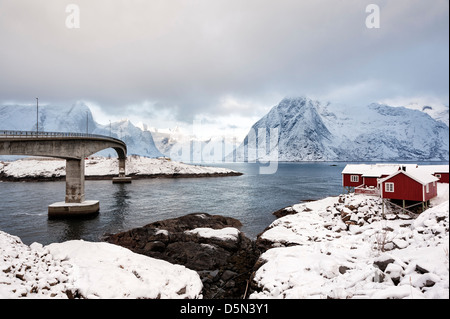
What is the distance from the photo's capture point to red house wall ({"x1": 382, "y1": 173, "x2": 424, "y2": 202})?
23.9 m

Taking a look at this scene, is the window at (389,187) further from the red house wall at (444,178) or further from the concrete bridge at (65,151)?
the concrete bridge at (65,151)

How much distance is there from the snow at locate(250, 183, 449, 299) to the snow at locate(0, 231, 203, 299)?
16.6 feet

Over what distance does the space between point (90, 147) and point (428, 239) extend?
5072 cm

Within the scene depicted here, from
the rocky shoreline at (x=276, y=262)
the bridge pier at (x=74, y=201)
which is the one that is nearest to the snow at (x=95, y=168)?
the bridge pier at (x=74, y=201)

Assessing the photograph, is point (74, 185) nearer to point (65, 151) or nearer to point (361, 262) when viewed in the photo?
point (65, 151)

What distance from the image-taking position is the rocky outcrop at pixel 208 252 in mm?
15129

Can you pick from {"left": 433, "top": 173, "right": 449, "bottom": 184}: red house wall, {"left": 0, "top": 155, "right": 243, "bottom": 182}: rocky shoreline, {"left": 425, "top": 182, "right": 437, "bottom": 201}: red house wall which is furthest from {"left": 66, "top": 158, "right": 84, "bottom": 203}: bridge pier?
{"left": 0, "top": 155, "right": 243, "bottom": 182}: rocky shoreline

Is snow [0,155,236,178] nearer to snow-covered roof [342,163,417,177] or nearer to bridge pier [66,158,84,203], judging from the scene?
bridge pier [66,158,84,203]

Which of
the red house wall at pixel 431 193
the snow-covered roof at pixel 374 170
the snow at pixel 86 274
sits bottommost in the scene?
the snow at pixel 86 274

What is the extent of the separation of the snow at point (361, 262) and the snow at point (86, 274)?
5.06 meters

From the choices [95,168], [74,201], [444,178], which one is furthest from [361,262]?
[95,168]

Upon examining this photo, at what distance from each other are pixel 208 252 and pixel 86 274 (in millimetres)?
9880

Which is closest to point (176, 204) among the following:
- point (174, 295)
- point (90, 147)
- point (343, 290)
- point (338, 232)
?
point (90, 147)

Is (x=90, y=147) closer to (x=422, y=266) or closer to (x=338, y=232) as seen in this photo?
(x=338, y=232)
